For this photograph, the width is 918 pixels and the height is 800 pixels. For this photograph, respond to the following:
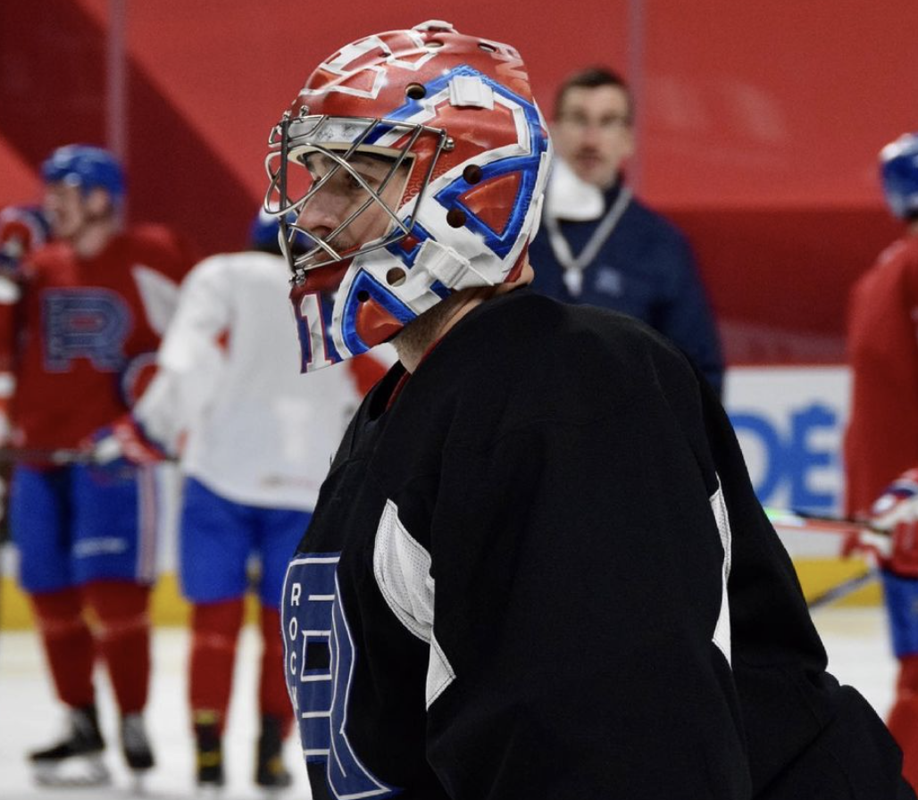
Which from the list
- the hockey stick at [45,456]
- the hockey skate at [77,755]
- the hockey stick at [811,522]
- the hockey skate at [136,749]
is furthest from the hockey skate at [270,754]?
the hockey stick at [811,522]

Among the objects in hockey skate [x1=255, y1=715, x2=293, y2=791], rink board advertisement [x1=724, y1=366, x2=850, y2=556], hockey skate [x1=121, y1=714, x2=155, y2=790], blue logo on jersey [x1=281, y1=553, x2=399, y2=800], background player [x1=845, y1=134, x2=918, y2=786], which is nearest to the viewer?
blue logo on jersey [x1=281, y1=553, x2=399, y2=800]

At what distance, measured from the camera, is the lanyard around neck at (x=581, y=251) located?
11.1 ft

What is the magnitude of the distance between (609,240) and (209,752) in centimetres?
132

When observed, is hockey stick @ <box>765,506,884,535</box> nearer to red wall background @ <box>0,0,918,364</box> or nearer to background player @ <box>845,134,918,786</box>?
background player @ <box>845,134,918,786</box>

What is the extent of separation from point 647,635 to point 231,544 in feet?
9.47

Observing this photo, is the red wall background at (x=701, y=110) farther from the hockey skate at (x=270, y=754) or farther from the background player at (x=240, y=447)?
the hockey skate at (x=270, y=754)

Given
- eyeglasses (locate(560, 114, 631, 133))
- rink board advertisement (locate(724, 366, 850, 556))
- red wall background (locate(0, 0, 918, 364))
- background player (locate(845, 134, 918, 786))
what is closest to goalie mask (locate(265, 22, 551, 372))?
background player (locate(845, 134, 918, 786))

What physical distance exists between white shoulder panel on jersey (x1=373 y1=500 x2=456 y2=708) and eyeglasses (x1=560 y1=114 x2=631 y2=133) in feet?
8.36

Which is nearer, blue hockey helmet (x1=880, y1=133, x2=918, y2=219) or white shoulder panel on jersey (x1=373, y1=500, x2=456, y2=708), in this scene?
white shoulder panel on jersey (x1=373, y1=500, x2=456, y2=708)

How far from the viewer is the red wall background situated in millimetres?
6812

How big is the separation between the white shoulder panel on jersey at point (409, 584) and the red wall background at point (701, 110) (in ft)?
18.9

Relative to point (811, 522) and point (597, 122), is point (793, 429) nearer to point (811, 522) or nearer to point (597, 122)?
point (597, 122)

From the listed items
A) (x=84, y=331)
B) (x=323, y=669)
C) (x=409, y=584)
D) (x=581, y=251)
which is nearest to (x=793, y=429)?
(x=84, y=331)

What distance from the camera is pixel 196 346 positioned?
3.79m
